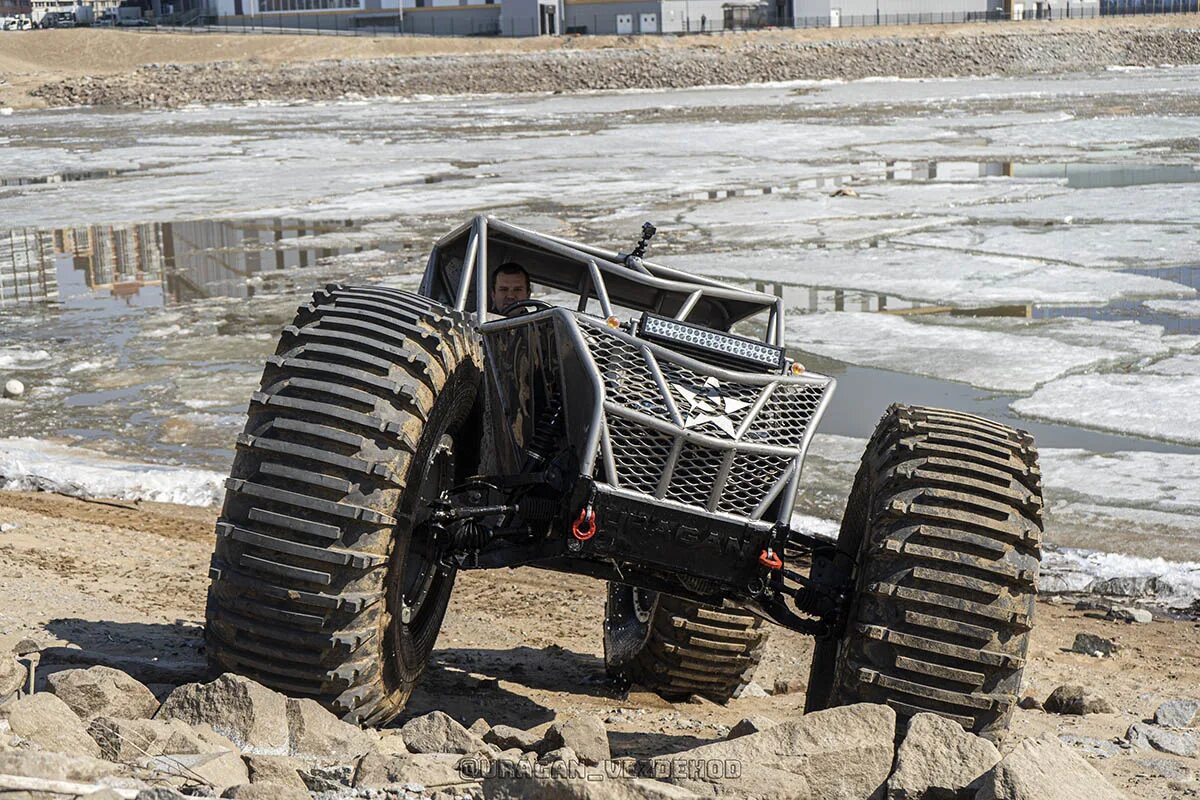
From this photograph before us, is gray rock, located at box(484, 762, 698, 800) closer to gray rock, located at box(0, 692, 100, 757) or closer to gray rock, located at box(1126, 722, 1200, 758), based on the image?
gray rock, located at box(0, 692, 100, 757)

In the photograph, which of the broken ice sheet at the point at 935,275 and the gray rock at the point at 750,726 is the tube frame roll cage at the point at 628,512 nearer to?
the gray rock at the point at 750,726

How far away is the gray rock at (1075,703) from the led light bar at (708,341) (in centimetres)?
206

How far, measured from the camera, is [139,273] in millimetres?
18281

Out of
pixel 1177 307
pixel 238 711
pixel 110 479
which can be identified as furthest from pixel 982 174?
pixel 238 711

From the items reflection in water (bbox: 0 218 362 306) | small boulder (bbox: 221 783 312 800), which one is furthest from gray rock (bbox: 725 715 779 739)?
reflection in water (bbox: 0 218 362 306)

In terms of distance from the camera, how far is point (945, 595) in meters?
4.45

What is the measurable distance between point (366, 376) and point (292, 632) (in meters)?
0.84

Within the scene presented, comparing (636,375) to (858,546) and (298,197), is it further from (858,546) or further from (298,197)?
(298,197)

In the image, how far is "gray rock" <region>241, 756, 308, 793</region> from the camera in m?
3.92

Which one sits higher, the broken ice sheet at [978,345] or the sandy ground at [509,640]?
the broken ice sheet at [978,345]

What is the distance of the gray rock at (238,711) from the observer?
4340mm

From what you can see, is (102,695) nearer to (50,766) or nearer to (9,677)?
(9,677)

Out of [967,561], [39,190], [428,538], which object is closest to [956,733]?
[967,561]

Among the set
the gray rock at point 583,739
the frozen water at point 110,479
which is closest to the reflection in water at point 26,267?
the frozen water at point 110,479
